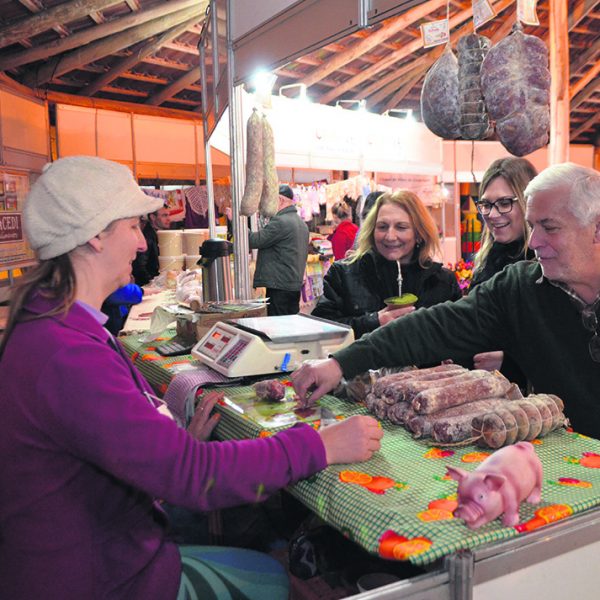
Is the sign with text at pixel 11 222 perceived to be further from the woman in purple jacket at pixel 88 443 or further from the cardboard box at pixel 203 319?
the woman in purple jacket at pixel 88 443

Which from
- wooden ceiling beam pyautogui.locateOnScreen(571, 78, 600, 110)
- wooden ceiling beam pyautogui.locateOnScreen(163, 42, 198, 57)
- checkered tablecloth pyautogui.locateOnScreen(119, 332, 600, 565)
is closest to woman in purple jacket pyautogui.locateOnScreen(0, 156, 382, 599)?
checkered tablecloth pyautogui.locateOnScreen(119, 332, 600, 565)

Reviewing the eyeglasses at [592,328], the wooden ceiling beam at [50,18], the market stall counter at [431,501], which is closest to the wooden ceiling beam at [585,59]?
the wooden ceiling beam at [50,18]

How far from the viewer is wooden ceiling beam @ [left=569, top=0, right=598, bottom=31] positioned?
8.47 metres

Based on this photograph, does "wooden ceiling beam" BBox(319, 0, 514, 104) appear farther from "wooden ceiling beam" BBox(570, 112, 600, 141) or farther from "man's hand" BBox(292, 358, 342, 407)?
"man's hand" BBox(292, 358, 342, 407)

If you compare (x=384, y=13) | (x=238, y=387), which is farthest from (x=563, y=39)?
(x=238, y=387)

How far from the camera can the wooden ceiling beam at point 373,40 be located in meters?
8.00

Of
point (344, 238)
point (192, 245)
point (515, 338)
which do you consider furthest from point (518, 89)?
point (192, 245)

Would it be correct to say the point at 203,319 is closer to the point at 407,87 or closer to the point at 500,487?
the point at 500,487

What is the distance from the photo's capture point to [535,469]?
1387 millimetres

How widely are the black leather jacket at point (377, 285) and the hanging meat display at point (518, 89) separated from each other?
109 cm

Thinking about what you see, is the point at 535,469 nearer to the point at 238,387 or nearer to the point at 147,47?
the point at 238,387

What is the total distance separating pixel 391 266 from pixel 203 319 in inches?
43.3

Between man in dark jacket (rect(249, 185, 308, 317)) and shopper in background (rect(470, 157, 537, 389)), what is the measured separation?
3.50 m

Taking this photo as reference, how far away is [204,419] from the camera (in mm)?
2195
